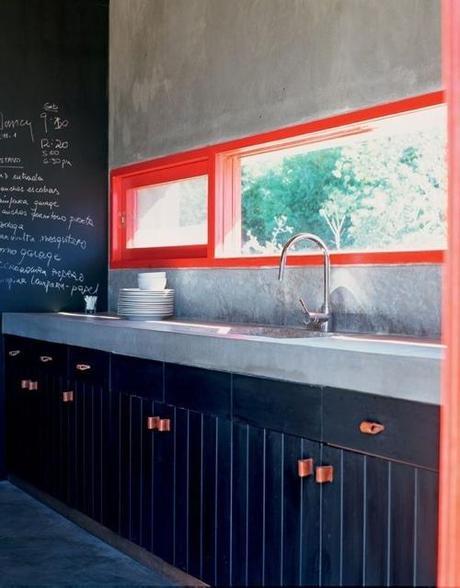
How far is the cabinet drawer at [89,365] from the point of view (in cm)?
351

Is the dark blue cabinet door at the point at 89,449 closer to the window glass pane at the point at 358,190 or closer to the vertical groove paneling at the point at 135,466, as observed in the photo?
the vertical groove paneling at the point at 135,466

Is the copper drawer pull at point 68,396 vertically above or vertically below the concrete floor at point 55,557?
above

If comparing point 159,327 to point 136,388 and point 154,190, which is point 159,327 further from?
point 154,190

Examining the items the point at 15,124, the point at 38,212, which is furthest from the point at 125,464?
the point at 15,124

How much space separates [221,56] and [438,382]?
243 centimetres

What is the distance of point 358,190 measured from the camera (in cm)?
324

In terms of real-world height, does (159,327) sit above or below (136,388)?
above

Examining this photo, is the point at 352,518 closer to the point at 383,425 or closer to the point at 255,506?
the point at 383,425

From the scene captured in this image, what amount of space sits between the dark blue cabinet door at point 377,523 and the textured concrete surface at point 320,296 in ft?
2.67

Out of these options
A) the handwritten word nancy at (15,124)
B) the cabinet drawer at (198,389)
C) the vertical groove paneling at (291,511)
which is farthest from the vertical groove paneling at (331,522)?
the handwritten word nancy at (15,124)

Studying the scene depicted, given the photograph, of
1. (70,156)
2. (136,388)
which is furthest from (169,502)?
(70,156)

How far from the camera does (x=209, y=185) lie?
3994 millimetres

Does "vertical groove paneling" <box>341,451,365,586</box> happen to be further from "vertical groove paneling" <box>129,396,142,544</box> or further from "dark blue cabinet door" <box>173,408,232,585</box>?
"vertical groove paneling" <box>129,396,142,544</box>

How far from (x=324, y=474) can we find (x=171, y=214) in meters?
2.38
